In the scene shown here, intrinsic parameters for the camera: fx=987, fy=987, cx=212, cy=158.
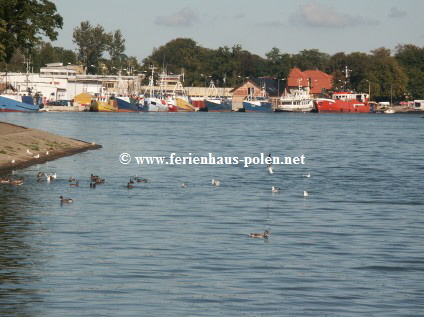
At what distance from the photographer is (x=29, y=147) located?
6112cm

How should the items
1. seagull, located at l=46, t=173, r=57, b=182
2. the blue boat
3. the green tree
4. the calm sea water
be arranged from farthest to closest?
the blue boat < the green tree < seagull, located at l=46, t=173, r=57, b=182 < the calm sea water

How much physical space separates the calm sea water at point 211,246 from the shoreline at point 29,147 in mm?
2015

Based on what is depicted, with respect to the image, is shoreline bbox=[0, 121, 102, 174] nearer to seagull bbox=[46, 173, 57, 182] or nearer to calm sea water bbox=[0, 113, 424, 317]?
calm sea water bbox=[0, 113, 424, 317]

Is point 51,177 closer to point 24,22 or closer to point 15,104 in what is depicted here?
point 24,22

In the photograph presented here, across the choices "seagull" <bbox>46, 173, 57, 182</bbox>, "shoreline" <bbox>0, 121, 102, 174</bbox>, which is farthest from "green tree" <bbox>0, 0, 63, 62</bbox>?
"seagull" <bbox>46, 173, 57, 182</bbox>

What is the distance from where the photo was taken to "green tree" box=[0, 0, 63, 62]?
62031 mm

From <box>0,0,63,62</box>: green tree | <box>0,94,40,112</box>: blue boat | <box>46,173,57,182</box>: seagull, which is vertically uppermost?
<box>0,0,63,62</box>: green tree

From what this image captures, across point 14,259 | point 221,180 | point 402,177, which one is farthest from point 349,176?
point 14,259

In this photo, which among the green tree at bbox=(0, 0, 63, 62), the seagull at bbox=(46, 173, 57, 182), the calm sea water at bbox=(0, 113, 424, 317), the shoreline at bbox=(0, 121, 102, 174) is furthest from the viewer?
the green tree at bbox=(0, 0, 63, 62)

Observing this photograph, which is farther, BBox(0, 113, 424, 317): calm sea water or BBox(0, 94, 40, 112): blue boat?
BBox(0, 94, 40, 112): blue boat

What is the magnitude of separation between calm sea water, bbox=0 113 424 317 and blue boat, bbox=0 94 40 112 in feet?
446

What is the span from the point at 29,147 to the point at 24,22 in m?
9.16

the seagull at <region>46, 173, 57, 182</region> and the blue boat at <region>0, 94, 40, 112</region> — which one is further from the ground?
the seagull at <region>46, 173, 57, 182</region>

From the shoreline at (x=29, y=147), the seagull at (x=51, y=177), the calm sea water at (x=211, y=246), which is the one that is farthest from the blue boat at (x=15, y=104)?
the seagull at (x=51, y=177)
